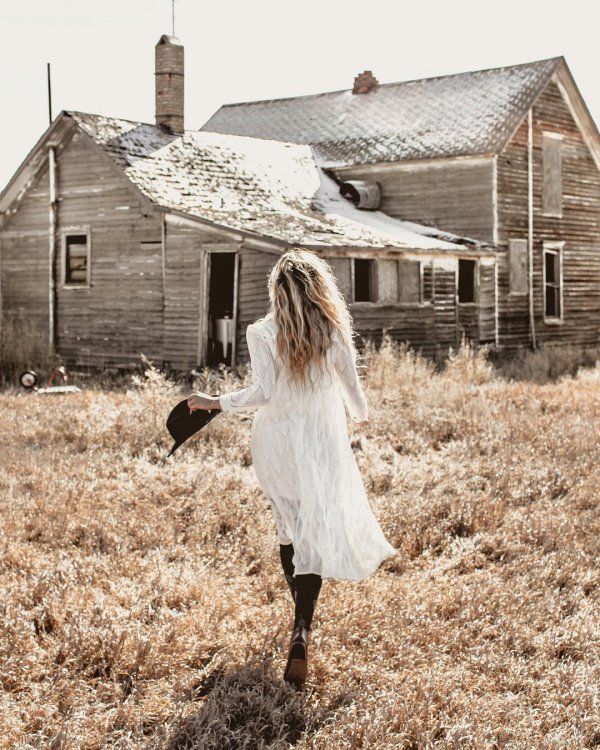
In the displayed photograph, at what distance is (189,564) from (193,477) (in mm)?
2355

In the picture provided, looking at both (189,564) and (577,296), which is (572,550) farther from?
(577,296)

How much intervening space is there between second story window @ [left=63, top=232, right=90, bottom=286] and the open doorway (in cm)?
259

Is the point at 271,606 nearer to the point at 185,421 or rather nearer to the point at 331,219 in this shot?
the point at 185,421

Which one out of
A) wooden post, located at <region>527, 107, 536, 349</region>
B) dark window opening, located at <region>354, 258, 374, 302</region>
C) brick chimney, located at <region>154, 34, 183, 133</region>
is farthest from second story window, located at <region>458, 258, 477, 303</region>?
brick chimney, located at <region>154, 34, 183, 133</region>

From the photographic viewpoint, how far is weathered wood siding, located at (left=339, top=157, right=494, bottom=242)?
2223 cm

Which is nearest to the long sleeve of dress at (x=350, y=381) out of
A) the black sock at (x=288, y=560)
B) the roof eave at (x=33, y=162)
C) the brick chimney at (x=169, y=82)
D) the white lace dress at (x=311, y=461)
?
the white lace dress at (x=311, y=461)

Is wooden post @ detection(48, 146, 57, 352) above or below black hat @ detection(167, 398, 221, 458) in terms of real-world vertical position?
above

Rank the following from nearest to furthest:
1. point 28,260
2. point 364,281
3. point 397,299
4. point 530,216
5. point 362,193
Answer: point 397,299 → point 28,260 → point 364,281 → point 362,193 → point 530,216

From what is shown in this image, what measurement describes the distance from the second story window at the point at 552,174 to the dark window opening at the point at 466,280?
293cm

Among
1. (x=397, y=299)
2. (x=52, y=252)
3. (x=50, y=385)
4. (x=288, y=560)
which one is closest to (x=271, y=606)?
(x=288, y=560)

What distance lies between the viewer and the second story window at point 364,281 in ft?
63.6

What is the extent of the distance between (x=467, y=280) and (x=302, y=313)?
18.1 metres

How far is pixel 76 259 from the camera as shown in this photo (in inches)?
787

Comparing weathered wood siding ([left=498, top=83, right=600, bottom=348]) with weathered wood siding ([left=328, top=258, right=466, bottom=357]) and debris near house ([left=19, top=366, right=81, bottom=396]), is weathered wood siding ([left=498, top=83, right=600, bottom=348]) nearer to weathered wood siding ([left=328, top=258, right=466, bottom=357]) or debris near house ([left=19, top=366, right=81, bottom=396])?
weathered wood siding ([left=328, top=258, right=466, bottom=357])
